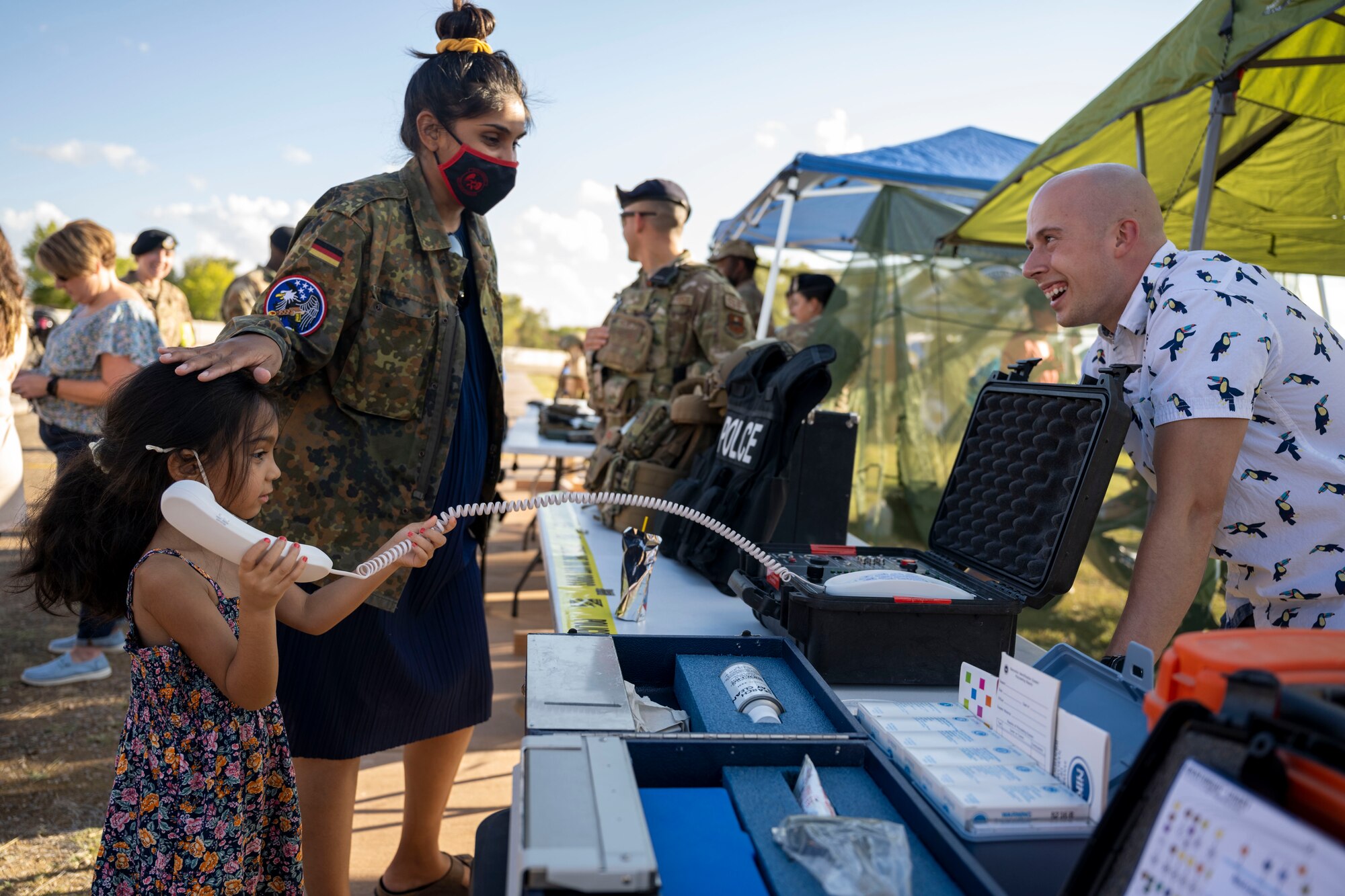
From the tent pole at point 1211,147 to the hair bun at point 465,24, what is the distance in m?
2.46

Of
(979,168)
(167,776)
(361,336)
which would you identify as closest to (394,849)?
(167,776)

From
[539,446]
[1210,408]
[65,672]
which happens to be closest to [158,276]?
[65,672]

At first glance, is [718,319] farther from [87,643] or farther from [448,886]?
[87,643]

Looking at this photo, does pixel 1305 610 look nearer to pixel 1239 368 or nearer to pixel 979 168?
pixel 1239 368

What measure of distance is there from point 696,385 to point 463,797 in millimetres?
1883

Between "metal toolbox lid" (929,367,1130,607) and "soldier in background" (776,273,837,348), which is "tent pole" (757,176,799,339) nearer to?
"soldier in background" (776,273,837,348)

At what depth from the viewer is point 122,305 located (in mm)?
4141

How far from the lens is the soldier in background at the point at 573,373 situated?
8578mm

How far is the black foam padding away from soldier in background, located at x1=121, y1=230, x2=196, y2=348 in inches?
209

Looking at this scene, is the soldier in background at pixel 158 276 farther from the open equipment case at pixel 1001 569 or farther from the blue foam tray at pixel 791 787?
the blue foam tray at pixel 791 787

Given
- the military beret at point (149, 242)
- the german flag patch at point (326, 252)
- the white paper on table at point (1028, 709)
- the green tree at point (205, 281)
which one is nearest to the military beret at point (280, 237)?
the military beret at point (149, 242)

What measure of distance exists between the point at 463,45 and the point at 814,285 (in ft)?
16.4

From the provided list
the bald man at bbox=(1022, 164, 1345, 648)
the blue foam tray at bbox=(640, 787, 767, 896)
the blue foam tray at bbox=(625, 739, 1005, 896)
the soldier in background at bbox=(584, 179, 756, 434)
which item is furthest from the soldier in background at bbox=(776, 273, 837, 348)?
the blue foam tray at bbox=(640, 787, 767, 896)

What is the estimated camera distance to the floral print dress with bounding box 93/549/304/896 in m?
1.64
